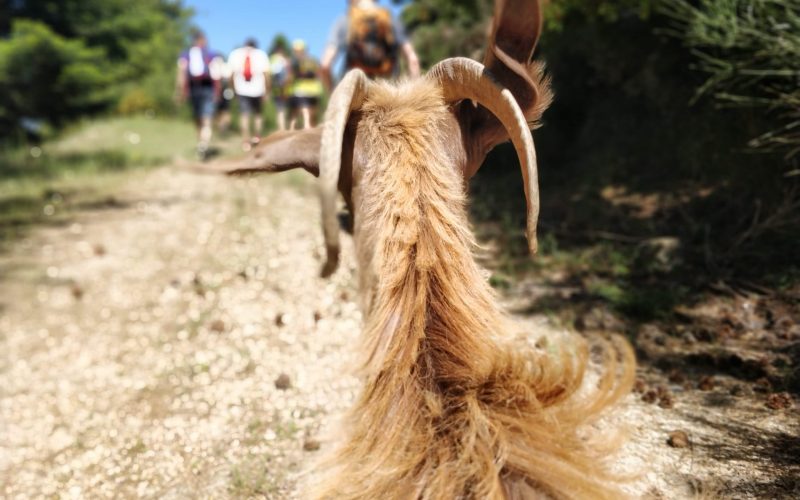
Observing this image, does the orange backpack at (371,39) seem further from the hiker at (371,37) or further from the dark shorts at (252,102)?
the dark shorts at (252,102)

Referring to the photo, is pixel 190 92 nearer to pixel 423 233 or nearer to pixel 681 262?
pixel 681 262

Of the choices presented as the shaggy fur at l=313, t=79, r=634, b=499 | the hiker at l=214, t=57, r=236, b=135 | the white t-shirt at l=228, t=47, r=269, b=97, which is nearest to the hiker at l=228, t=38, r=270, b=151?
the white t-shirt at l=228, t=47, r=269, b=97

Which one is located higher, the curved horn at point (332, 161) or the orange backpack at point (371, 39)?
the orange backpack at point (371, 39)

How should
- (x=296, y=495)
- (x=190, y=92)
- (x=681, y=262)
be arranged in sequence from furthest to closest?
1. (x=190, y=92)
2. (x=681, y=262)
3. (x=296, y=495)

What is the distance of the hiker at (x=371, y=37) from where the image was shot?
541 cm

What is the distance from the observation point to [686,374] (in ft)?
10.6

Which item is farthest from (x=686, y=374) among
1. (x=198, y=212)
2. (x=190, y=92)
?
(x=190, y=92)

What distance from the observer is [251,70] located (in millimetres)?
10383

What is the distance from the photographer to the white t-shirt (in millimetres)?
10281

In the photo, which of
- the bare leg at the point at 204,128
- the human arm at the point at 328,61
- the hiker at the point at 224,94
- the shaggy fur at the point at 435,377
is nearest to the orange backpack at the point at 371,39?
the human arm at the point at 328,61

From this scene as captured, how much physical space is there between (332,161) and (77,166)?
1227 centimetres

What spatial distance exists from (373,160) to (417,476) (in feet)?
3.68

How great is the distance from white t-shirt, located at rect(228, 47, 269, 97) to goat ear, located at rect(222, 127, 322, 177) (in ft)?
28.4

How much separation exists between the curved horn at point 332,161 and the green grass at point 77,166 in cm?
715
